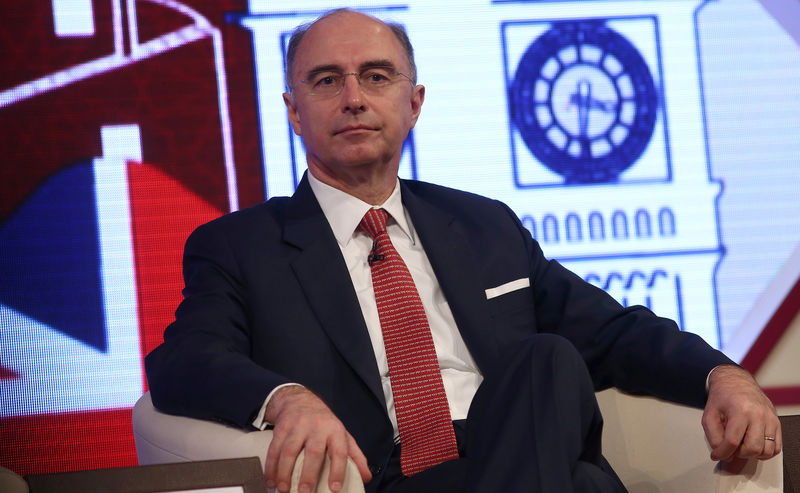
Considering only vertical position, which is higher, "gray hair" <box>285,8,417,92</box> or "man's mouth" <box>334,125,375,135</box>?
"gray hair" <box>285,8,417,92</box>

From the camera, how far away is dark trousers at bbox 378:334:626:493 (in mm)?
1376

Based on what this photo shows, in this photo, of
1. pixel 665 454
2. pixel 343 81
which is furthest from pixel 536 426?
pixel 343 81

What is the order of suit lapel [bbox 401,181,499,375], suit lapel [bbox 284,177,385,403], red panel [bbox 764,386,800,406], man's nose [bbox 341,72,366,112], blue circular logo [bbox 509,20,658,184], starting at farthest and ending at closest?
red panel [bbox 764,386,800,406], blue circular logo [bbox 509,20,658,184], man's nose [bbox 341,72,366,112], suit lapel [bbox 401,181,499,375], suit lapel [bbox 284,177,385,403]

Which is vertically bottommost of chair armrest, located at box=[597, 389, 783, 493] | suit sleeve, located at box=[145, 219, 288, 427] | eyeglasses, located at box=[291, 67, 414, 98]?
chair armrest, located at box=[597, 389, 783, 493]

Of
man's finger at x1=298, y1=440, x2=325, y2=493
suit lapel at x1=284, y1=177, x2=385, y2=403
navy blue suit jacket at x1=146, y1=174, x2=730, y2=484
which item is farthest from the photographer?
suit lapel at x1=284, y1=177, x2=385, y2=403

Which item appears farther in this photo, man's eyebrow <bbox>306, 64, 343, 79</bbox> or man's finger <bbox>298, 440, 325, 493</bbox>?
man's eyebrow <bbox>306, 64, 343, 79</bbox>

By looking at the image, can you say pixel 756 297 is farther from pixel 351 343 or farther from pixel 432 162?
pixel 351 343

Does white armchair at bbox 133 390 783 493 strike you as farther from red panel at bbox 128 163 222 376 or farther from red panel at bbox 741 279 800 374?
red panel at bbox 741 279 800 374

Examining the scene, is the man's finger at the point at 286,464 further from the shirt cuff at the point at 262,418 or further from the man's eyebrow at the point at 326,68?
the man's eyebrow at the point at 326,68

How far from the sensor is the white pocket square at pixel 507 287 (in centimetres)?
207

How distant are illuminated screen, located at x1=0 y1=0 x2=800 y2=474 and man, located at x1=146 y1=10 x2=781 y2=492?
69 centimetres

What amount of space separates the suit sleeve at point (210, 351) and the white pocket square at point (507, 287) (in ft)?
1.77

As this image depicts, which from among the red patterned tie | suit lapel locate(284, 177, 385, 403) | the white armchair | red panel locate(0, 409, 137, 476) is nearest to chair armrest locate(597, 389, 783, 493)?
the white armchair

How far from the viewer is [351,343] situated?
188cm
